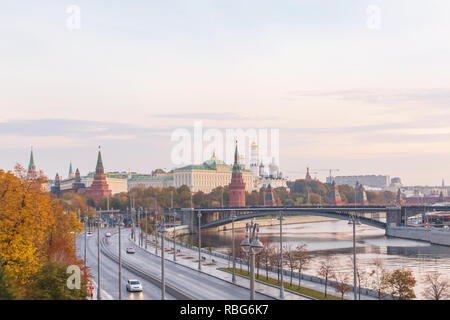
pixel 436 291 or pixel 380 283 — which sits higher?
pixel 436 291

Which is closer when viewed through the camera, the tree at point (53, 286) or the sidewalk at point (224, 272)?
the tree at point (53, 286)

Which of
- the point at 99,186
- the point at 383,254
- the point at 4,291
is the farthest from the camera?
the point at 99,186

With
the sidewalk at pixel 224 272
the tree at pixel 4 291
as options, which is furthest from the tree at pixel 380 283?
the tree at pixel 4 291

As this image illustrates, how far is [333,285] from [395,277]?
595 centimetres

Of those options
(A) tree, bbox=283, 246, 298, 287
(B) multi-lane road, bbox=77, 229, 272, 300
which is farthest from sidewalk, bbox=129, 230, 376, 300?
(A) tree, bbox=283, 246, 298, 287

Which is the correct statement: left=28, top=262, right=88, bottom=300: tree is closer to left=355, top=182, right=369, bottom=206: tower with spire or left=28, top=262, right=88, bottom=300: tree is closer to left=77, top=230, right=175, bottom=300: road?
left=77, top=230, right=175, bottom=300: road

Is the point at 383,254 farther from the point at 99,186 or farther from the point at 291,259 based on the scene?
the point at 99,186

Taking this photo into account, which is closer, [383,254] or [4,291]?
[4,291]

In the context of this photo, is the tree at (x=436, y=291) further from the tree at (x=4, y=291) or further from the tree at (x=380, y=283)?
the tree at (x=4, y=291)

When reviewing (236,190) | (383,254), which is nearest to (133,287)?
(383,254)

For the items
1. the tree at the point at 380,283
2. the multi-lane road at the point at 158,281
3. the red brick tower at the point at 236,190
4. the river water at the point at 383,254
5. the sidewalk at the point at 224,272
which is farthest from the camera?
the red brick tower at the point at 236,190

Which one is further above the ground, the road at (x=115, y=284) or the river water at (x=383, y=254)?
the road at (x=115, y=284)
